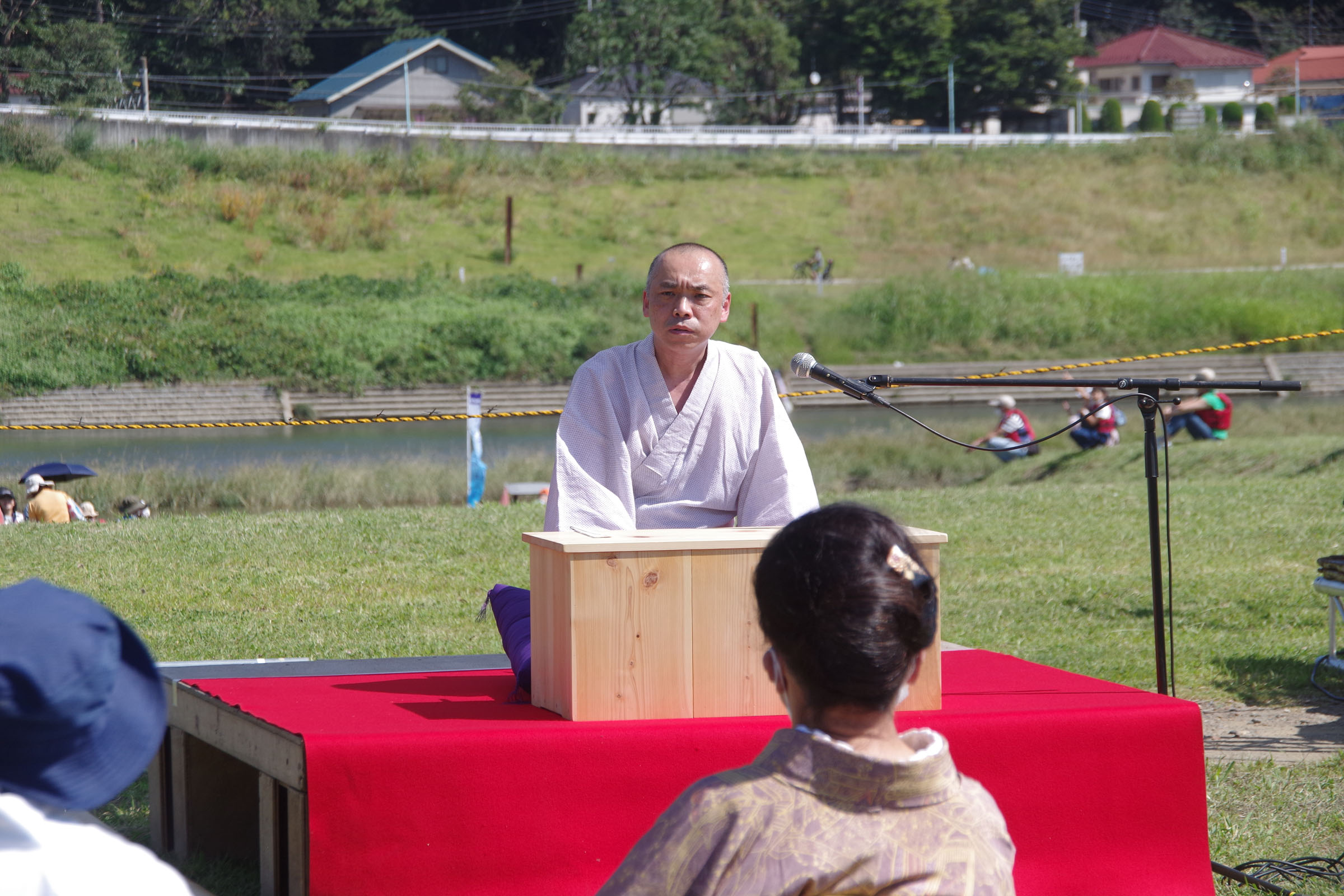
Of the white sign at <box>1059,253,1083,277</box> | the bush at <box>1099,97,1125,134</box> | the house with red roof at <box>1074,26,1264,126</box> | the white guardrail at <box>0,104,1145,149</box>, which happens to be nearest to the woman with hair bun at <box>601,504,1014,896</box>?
the white sign at <box>1059,253,1083,277</box>

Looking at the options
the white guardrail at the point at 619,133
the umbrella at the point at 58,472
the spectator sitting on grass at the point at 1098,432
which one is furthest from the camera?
the white guardrail at the point at 619,133

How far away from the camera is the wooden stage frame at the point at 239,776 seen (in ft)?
8.72

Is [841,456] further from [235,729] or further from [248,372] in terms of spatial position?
[248,372]

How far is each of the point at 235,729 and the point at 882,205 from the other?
121 feet

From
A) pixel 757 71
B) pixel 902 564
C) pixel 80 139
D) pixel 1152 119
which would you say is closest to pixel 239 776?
pixel 902 564

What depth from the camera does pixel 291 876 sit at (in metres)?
2.70

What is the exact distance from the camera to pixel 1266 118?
4678 cm

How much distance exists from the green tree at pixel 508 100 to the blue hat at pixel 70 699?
156ft

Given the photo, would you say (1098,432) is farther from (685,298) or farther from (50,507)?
(685,298)

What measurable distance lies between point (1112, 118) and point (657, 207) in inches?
973

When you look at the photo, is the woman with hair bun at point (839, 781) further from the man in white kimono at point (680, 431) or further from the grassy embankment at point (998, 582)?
the grassy embankment at point (998, 582)

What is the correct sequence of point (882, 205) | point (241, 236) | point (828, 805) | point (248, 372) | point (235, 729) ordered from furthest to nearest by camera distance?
point (882, 205) → point (241, 236) → point (248, 372) → point (235, 729) → point (828, 805)

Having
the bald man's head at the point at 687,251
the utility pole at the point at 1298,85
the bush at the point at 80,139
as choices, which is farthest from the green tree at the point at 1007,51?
the bald man's head at the point at 687,251

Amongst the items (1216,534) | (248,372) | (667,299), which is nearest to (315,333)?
(248,372)
